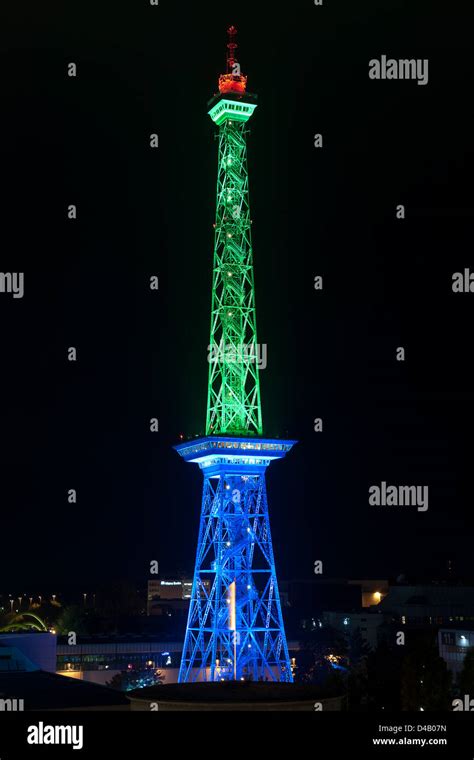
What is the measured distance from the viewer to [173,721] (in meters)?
37.5

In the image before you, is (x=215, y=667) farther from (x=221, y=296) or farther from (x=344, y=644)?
(x=344, y=644)

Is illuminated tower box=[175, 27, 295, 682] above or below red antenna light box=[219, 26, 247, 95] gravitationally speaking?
below

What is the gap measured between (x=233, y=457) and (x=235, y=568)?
9036 mm

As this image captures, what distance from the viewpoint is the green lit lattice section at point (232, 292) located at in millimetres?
99688

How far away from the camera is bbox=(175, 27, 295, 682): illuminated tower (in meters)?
96.7

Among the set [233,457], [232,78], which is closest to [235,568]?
[233,457]

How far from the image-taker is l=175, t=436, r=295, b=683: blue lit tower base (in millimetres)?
96062

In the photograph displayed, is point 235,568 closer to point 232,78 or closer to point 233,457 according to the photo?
point 233,457

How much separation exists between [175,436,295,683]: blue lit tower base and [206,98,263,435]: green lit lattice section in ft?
7.07

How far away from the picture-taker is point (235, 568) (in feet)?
321

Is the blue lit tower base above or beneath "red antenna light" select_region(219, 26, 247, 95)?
beneath

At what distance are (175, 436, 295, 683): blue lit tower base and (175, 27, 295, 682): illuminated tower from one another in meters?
0.08

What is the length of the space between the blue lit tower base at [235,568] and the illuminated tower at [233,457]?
0.08 meters

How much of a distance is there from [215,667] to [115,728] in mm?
60105
